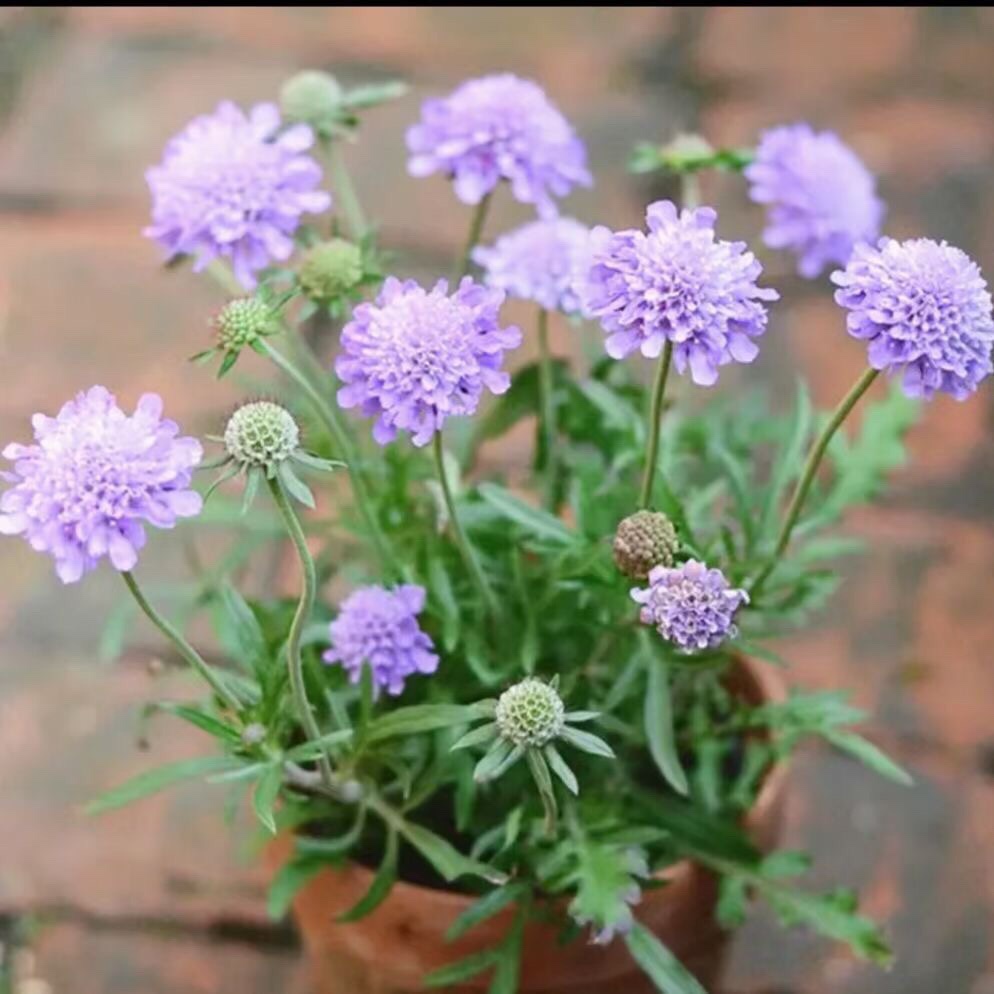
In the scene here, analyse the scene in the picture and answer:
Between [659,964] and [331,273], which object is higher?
[331,273]

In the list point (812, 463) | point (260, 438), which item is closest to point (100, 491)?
point (260, 438)

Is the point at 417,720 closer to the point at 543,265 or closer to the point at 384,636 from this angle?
the point at 384,636

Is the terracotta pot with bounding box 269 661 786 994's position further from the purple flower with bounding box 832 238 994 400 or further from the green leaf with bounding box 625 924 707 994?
the purple flower with bounding box 832 238 994 400

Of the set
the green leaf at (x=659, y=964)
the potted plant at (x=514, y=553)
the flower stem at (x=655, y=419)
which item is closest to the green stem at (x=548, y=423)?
the potted plant at (x=514, y=553)

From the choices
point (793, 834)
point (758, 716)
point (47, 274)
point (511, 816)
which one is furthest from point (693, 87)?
point (511, 816)

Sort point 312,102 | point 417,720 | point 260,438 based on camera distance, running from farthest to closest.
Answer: point 312,102 < point 417,720 < point 260,438
